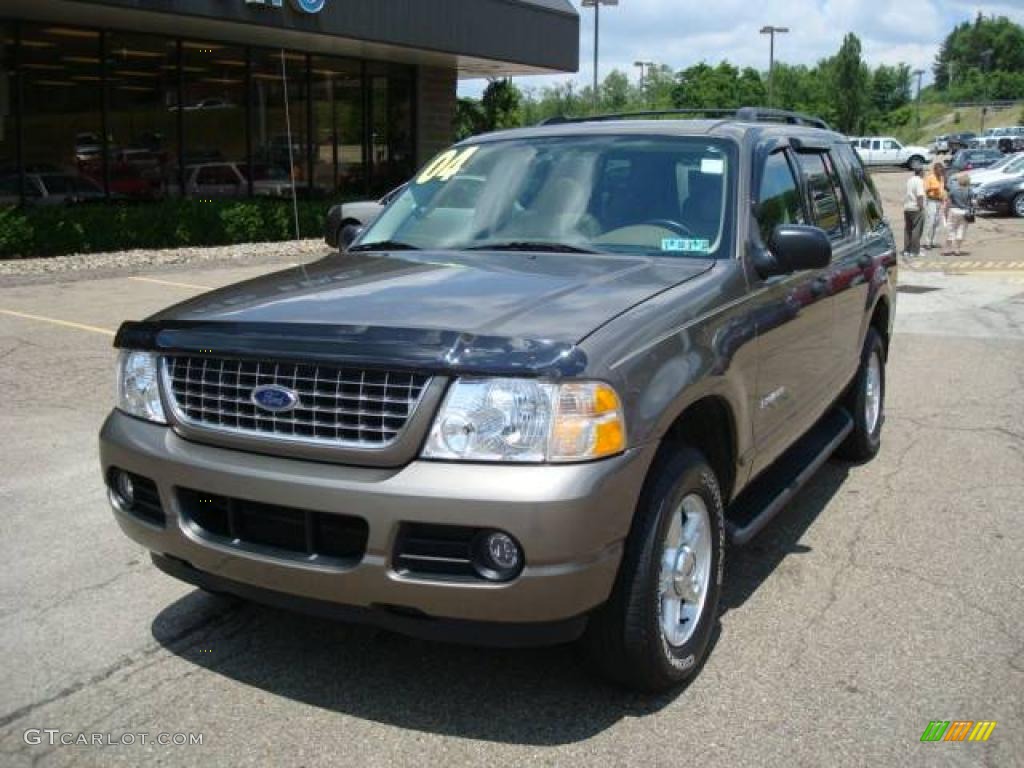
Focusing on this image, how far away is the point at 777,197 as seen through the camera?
467 cm

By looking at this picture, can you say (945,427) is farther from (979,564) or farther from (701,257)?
(701,257)

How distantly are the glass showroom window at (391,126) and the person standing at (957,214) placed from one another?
1190 centimetres

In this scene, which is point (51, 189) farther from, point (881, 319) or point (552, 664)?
point (552, 664)

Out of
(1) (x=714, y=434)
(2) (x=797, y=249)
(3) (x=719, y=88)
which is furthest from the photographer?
(3) (x=719, y=88)

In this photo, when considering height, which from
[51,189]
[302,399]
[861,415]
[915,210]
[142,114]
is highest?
[142,114]

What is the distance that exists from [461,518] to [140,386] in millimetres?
1353

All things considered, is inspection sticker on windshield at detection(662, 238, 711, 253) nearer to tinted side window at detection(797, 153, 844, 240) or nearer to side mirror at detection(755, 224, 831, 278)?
side mirror at detection(755, 224, 831, 278)

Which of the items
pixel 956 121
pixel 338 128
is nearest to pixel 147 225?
pixel 338 128

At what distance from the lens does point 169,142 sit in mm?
19016

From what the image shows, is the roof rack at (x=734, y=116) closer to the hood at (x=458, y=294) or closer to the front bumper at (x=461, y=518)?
the hood at (x=458, y=294)

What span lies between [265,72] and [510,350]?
63.5 feet

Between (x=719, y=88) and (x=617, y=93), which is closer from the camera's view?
(x=719, y=88)

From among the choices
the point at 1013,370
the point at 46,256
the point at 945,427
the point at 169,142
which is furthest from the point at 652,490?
the point at 169,142

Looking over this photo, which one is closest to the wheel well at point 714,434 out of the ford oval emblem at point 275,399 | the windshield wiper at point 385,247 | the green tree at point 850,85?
the ford oval emblem at point 275,399
